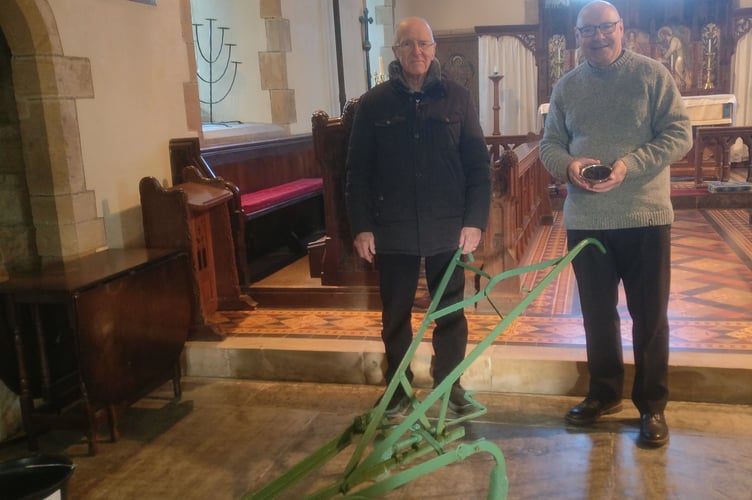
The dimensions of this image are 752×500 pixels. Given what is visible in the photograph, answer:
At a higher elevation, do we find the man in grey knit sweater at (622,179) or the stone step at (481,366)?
the man in grey knit sweater at (622,179)

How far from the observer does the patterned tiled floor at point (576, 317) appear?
353 centimetres

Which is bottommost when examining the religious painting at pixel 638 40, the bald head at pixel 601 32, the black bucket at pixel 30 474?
the black bucket at pixel 30 474

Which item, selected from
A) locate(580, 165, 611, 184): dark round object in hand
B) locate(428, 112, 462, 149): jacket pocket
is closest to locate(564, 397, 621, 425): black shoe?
locate(580, 165, 611, 184): dark round object in hand

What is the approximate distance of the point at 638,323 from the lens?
2.72m

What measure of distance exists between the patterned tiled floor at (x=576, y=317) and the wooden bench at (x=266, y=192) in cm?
70

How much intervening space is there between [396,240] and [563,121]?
29.8 inches

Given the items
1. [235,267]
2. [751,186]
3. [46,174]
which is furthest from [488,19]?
[46,174]

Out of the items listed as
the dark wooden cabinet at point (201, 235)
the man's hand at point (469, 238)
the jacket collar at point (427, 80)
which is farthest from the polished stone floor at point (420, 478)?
the jacket collar at point (427, 80)

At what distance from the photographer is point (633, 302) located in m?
2.70

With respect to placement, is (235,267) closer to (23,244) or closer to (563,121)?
(23,244)

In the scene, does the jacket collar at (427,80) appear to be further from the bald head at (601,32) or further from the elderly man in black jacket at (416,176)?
the bald head at (601,32)

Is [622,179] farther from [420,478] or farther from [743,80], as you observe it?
[743,80]

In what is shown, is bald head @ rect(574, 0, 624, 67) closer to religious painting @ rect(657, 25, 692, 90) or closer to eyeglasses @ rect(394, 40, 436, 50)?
eyeglasses @ rect(394, 40, 436, 50)

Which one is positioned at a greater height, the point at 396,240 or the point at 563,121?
the point at 563,121
